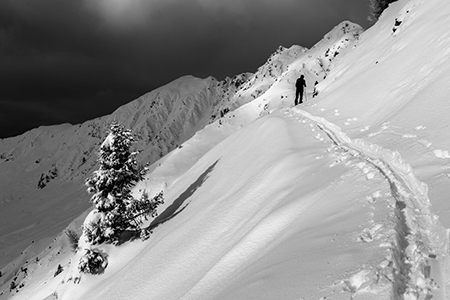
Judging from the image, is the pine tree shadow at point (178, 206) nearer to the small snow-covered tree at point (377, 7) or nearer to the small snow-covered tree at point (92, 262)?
the small snow-covered tree at point (92, 262)

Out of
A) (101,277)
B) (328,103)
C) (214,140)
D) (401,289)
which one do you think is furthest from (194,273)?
(214,140)

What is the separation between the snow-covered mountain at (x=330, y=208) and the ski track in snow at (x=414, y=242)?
21 millimetres

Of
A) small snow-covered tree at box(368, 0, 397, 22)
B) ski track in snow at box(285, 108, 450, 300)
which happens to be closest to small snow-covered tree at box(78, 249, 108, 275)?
ski track in snow at box(285, 108, 450, 300)

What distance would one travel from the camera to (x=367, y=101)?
1602cm

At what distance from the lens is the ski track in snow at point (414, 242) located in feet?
12.2

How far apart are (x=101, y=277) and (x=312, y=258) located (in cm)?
1429

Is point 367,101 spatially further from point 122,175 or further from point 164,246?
point 122,175

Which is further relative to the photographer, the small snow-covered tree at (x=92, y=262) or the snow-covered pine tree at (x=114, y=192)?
the snow-covered pine tree at (x=114, y=192)

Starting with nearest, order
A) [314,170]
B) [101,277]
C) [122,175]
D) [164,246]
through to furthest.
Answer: [314,170] → [164,246] → [101,277] → [122,175]

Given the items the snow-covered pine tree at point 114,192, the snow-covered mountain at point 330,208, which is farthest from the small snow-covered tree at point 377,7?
the snow-covered pine tree at point 114,192

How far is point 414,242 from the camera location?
15.3ft

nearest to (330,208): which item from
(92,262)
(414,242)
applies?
(414,242)

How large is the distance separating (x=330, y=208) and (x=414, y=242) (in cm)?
223

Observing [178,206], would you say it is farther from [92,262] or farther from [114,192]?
[92,262]
